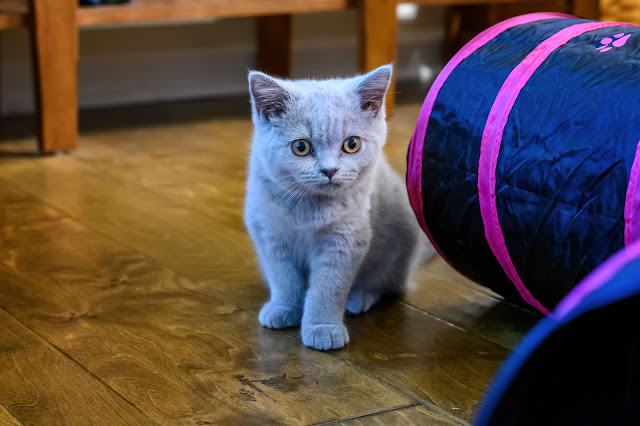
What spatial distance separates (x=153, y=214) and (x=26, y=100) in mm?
1226

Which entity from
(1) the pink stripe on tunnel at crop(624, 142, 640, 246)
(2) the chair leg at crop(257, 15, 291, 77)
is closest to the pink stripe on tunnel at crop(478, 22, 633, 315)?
(1) the pink stripe on tunnel at crop(624, 142, 640, 246)

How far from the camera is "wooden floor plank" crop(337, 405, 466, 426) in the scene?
1.16 meters

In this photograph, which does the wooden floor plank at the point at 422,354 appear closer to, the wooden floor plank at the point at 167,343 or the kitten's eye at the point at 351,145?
the wooden floor plank at the point at 167,343

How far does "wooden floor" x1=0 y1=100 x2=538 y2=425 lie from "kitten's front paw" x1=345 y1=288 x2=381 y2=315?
28 millimetres

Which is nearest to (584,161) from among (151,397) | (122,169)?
(151,397)

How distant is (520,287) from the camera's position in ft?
4.42

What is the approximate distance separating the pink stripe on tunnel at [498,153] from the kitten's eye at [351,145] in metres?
0.19

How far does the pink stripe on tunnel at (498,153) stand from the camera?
1330 millimetres

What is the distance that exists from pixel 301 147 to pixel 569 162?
41 centimetres

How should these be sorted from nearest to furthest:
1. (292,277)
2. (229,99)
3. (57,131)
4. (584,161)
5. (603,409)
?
(603,409), (584,161), (292,277), (57,131), (229,99)

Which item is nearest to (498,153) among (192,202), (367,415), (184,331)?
(367,415)

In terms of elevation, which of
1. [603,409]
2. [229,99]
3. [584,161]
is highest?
[584,161]

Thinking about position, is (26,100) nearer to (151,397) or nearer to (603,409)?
(151,397)

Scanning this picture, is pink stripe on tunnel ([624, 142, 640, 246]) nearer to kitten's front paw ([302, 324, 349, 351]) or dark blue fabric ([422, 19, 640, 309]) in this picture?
dark blue fabric ([422, 19, 640, 309])
